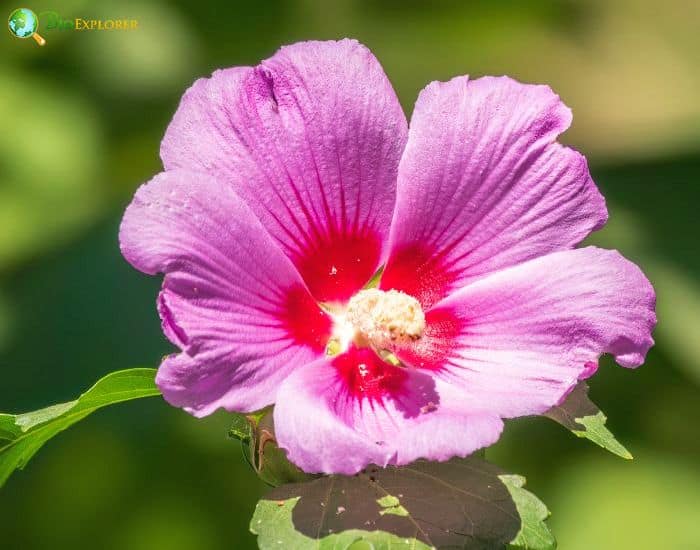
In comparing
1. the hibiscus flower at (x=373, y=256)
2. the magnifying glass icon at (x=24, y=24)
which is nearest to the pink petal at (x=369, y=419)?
the hibiscus flower at (x=373, y=256)

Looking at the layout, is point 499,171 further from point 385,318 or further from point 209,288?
point 209,288

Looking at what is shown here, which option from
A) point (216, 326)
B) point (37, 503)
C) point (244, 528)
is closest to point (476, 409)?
point (216, 326)

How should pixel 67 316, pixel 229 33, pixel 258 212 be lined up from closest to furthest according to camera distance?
pixel 258 212 → pixel 67 316 → pixel 229 33

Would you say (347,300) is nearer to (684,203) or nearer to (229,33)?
(229,33)

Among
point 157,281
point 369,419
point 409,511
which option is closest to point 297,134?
point 369,419

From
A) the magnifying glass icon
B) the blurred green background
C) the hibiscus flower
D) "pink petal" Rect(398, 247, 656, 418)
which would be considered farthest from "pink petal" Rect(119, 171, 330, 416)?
the magnifying glass icon

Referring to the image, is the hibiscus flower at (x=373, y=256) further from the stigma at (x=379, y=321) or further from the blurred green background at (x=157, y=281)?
the blurred green background at (x=157, y=281)
